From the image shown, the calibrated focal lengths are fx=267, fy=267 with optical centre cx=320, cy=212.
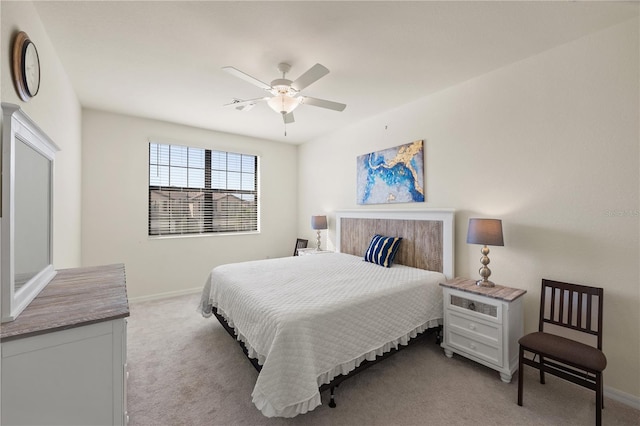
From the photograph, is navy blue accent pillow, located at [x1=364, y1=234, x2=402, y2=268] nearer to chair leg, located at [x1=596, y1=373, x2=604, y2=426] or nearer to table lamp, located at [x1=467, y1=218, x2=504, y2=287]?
table lamp, located at [x1=467, y1=218, x2=504, y2=287]

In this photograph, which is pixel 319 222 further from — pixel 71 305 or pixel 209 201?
pixel 71 305

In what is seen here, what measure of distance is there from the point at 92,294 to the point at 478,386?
9.08 ft

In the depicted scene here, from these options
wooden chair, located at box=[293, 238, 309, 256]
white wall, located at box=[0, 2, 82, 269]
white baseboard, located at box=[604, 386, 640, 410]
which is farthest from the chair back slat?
white wall, located at box=[0, 2, 82, 269]

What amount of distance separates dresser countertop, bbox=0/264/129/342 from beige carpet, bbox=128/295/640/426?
916 millimetres

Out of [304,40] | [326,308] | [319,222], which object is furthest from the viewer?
[319,222]

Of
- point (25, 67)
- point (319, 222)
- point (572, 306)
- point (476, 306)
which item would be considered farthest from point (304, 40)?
point (572, 306)

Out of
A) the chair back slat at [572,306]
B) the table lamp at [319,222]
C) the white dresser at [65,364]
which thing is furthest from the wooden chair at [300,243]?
the white dresser at [65,364]

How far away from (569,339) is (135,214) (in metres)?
5.15

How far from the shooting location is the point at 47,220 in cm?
183

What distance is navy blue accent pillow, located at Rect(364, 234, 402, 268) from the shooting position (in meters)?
3.24

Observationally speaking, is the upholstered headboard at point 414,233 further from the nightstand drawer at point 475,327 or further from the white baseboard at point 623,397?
the white baseboard at point 623,397

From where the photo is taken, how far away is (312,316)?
179cm

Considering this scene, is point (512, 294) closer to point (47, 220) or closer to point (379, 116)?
point (379, 116)

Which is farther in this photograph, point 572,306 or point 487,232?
point 487,232
